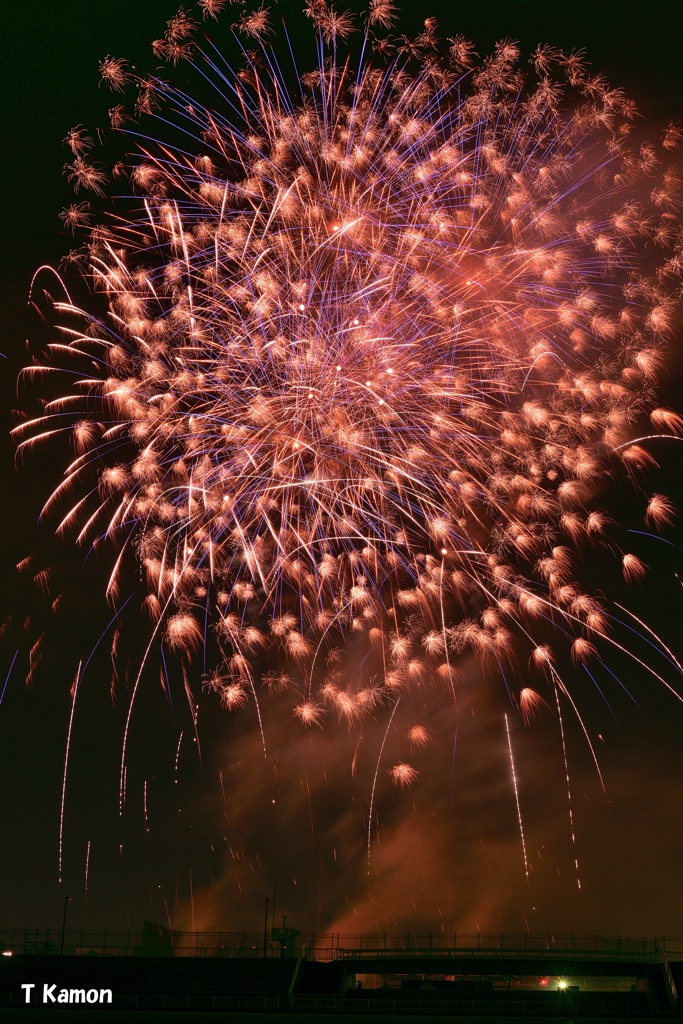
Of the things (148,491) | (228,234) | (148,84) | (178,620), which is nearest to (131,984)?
(178,620)

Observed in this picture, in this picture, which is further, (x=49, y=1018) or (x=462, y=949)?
(x=462, y=949)

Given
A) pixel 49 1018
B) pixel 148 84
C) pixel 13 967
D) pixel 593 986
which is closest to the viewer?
pixel 148 84

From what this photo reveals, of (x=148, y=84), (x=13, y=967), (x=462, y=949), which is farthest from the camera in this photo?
(x=462, y=949)

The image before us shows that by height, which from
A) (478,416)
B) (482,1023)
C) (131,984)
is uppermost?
(478,416)

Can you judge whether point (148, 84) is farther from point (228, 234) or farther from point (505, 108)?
point (505, 108)

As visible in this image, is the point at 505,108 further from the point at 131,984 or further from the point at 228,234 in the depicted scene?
the point at 131,984

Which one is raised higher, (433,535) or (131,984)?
(433,535)

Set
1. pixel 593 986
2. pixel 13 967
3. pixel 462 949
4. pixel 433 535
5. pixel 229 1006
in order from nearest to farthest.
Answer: pixel 433 535
pixel 229 1006
pixel 13 967
pixel 462 949
pixel 593 986

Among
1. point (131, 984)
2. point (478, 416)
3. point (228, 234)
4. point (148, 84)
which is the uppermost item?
point (148, 84)

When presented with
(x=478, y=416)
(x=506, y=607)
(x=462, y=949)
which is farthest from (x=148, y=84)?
(x=462, y=949)
